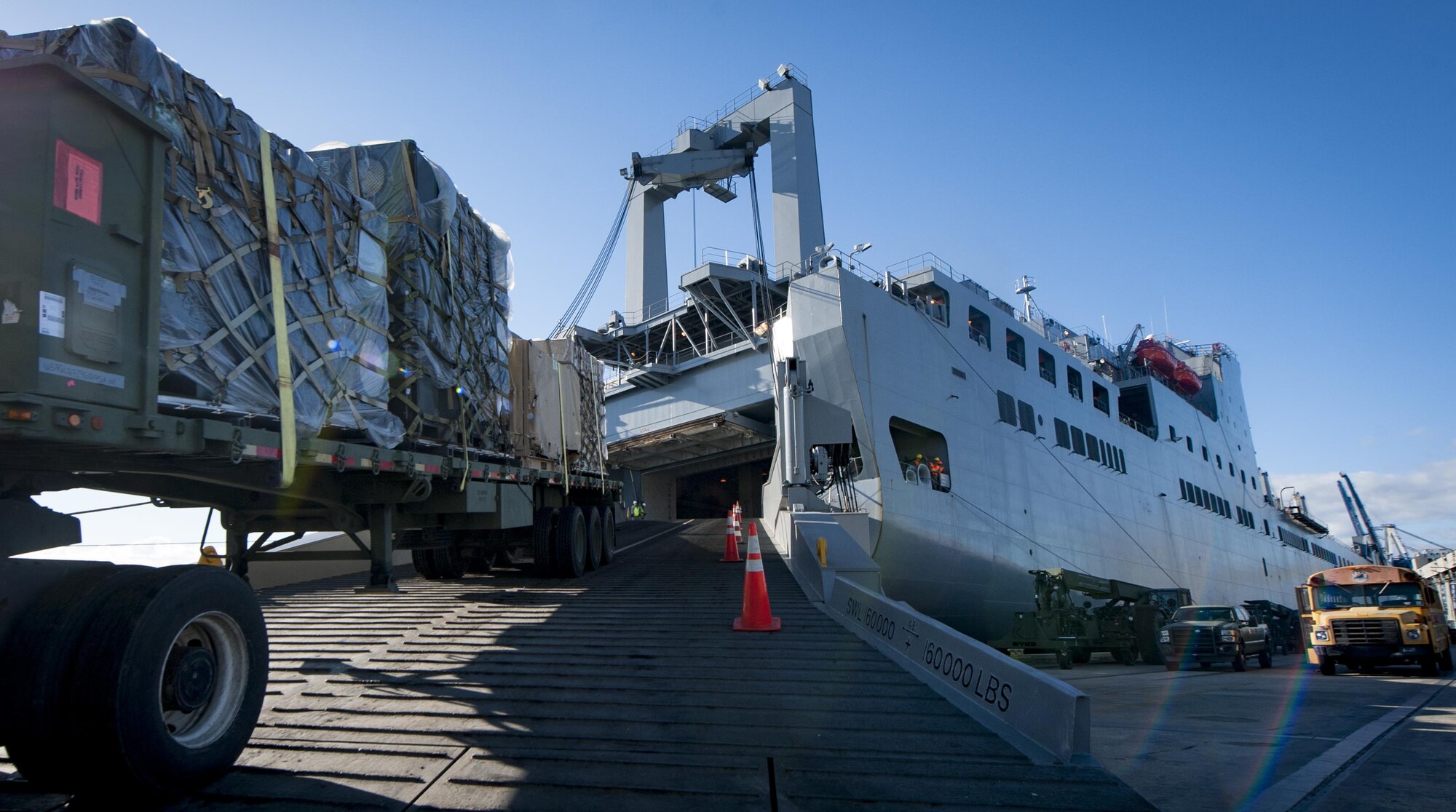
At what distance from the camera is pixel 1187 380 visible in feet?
125

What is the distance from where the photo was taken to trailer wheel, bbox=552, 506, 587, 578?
11.6 metres

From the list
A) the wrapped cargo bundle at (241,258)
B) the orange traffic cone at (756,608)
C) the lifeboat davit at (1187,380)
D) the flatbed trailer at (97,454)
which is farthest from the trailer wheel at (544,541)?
the lifeboat davit at (1187,380)

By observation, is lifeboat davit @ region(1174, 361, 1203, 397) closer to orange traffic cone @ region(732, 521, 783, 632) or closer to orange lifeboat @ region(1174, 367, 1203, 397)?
orange lifeboat @ region(1174, 367, 1203, 397)

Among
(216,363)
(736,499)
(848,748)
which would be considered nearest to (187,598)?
(216,363)

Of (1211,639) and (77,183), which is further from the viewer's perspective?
(1211,639)

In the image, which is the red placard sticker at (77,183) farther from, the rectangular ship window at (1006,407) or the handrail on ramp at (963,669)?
the rectangular ship window at (1006,407)

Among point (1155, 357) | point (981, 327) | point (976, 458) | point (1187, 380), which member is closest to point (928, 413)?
point (976, 458)

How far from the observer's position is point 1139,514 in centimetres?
2877

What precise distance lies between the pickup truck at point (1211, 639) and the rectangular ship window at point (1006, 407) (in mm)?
6472

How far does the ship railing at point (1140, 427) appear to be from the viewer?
30750 mm

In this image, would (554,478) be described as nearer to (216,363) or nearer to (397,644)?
(397,644)

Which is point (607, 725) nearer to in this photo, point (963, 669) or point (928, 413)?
point (963, 669)

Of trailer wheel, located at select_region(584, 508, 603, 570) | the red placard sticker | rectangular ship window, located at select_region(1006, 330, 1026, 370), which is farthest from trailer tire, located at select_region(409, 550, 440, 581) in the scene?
rectangular ship window, located at select_region(1006, 330, 1026, 370)

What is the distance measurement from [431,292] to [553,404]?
4.15 m
